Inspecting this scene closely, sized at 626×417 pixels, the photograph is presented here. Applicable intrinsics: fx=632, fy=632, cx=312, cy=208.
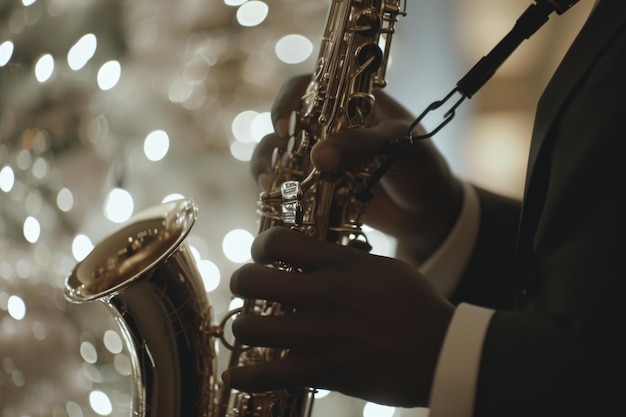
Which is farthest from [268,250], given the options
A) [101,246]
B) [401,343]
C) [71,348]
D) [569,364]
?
[71,348]

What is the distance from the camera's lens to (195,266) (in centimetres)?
113

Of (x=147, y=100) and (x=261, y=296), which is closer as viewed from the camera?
(x=261, y=296)

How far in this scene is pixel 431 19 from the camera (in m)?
1.94

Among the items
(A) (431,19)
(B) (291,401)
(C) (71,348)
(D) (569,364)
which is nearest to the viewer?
(D) (569,364)

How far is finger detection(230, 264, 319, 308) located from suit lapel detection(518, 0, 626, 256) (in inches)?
10.4

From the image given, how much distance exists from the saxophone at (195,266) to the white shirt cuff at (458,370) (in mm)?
357

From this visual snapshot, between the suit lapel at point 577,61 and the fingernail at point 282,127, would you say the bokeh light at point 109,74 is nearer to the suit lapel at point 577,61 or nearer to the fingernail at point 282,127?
the fingernail at point 282,127

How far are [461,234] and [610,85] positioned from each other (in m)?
0.59

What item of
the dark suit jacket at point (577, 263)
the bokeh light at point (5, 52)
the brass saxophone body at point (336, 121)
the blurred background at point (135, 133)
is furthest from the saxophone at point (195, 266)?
the bokeh light at point (5, 52)

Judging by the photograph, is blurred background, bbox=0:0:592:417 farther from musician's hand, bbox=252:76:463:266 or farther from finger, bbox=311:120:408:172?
finger, bbox=311:120:408:172

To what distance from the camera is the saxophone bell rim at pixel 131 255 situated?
106 cm

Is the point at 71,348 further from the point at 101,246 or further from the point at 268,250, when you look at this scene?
the point at 268,250

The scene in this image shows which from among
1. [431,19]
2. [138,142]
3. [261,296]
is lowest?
[261,296]

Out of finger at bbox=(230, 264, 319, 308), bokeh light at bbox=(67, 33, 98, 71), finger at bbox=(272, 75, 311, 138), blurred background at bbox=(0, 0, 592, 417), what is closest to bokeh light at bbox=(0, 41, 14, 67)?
blurred background at bbox=(0, 0, 592, 417)
